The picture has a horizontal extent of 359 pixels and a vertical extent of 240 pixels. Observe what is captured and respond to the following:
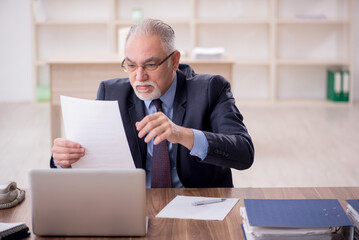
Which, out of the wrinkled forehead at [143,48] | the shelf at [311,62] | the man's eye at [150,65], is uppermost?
the wrinkled forehead at [143,48]

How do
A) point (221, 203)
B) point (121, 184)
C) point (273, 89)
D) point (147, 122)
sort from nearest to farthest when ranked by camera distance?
1. point (121, 184)
2. point (147, 122)
3. point (221, 203)
4. point (273, 89)

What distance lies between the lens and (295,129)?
5.39 meters

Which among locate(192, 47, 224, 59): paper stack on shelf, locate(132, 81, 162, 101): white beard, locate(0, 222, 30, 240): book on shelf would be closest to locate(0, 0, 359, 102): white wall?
locate(192, 47, 224, 59): paper stack on shelf

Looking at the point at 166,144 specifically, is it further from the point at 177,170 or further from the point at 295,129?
the point at 295,129

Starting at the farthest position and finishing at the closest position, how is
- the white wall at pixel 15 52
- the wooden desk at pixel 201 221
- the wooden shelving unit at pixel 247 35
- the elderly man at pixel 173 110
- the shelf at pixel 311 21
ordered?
the white wall at pixel 15 52 → the wooden shelving unit at pixel 247 35 → the shelf at pixel 311 21 → the elderly man at pixel 173 110 → the wooden desk at pixel 201 221

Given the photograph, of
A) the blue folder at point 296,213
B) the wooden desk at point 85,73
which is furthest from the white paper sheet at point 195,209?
the wooden desk at point 85,73

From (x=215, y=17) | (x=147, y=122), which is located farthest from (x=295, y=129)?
(x=147, y=122)

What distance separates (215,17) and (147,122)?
18.1 feet

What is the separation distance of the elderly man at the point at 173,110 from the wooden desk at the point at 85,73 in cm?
231

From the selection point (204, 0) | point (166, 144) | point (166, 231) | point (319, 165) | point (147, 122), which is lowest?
Answer: point (319, 165)

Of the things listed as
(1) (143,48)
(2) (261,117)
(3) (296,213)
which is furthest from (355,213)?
(2) (261,117)

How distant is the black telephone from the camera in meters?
1.62

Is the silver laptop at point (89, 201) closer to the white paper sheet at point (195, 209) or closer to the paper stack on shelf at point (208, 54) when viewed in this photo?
the white paper sheet at point (195, 209)

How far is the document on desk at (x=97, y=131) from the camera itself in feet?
4.94
